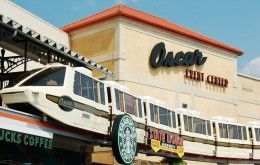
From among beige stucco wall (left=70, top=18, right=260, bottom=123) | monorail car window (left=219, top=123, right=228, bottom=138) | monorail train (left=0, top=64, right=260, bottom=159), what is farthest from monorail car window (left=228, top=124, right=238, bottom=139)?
beige stucco wall (left=70, top=18, right=260, bottom=123)

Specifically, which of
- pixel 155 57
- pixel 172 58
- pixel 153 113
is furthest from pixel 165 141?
pixel 172 58

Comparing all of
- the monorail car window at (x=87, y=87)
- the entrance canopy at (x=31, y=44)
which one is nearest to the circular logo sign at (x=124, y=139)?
the monorail car window at (x=87, y=87)

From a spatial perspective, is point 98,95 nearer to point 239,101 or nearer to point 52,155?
point 52,155

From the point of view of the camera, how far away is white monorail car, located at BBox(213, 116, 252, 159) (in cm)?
2801

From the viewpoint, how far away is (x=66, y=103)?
16188 mm

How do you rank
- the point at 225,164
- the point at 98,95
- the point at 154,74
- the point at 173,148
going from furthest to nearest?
the point at 154,74, the point at 225,164, the point at 173,148, the point at 98,95

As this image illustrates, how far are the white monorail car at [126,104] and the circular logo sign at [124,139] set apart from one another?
26.4 inches

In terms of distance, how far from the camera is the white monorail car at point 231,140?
91.9 ft

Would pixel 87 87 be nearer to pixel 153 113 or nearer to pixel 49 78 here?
pixel 49 78

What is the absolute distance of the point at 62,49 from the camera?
21.6 metres

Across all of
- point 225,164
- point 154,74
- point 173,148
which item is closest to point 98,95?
point 173,148

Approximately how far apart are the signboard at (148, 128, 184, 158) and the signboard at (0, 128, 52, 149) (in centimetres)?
686

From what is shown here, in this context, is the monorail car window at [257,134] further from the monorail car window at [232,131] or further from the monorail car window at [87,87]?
the monorail car window at [87,87]

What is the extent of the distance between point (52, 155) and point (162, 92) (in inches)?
666
